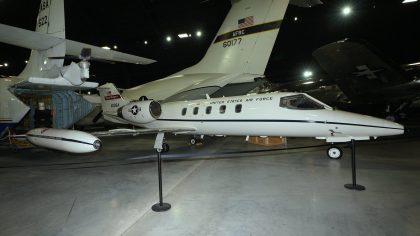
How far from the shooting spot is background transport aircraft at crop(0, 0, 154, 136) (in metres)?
6.54

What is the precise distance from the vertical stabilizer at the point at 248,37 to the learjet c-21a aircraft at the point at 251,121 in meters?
2.85

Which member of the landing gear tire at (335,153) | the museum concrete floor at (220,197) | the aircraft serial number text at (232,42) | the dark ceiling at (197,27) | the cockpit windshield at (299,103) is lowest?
the museum concrete floor at (220,197)

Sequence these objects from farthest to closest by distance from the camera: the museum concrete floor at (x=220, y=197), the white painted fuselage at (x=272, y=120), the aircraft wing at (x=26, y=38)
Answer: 1. the aircraft wing at (x=26, y=38)
2. the white painted fuselage at (x=272, y=120)
3. the museum concrete floor at (x=220, y=197)

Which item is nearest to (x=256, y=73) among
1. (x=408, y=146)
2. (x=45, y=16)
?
(x=408, y=146)

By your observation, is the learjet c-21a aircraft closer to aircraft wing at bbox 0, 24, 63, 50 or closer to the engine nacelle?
the engine nacelle

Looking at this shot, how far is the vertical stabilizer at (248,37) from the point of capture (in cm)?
954

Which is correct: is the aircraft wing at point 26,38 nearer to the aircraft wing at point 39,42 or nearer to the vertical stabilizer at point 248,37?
the aircraft wing at point 39,42

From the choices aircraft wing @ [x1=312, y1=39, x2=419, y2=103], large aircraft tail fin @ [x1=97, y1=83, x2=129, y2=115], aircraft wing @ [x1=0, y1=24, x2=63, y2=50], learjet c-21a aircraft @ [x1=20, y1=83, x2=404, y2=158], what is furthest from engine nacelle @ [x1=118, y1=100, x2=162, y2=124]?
aircraft wing @ [x1=312, y1=39, x2=419, y2=103]

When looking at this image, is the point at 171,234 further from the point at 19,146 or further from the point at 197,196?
the point at 19,146

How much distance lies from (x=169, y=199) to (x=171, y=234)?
1.18 m

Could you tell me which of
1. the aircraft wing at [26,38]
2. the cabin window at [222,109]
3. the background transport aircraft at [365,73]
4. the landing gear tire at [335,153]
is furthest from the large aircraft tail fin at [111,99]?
the landing gear tire at [335,153]

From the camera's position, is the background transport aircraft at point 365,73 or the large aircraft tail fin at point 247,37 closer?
the background transport aircraft at point 365,73

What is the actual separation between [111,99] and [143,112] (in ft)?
10.9

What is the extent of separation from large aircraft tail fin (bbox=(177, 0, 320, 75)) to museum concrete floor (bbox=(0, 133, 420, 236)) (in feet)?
15.1
